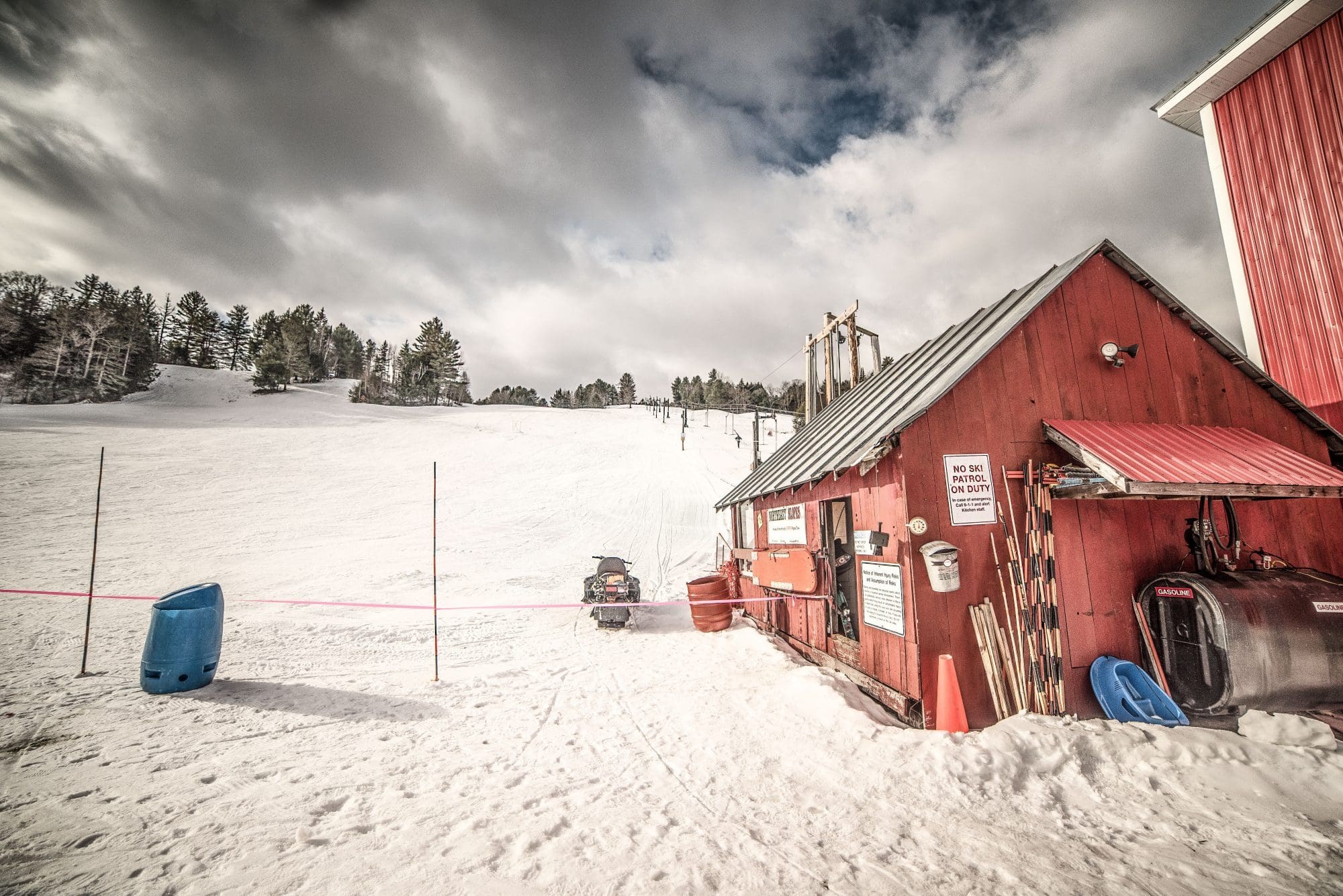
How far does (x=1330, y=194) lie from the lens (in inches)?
313

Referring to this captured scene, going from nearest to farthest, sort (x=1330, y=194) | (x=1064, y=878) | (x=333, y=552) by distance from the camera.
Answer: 1. (x=1064, y=878)
2. (x=1330, y=194)
3. (x=333, y=552)

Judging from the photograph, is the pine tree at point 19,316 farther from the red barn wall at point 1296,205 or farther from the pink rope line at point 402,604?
the red barn wall at point 1296,205

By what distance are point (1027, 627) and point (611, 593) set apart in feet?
28.1

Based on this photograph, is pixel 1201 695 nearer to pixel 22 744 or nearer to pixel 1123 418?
pixel 1123 418

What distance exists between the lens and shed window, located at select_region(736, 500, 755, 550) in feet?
41.8

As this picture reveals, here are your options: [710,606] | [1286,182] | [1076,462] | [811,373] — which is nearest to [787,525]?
[710,606]

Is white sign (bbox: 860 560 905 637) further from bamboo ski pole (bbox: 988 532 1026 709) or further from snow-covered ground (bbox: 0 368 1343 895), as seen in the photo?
bamboo ski pole (bbox: 988 532 1026 709)

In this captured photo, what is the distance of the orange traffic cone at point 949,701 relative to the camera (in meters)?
5.40

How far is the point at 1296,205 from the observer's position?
27.6ft

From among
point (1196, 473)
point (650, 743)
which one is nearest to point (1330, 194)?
point (1196, 473)

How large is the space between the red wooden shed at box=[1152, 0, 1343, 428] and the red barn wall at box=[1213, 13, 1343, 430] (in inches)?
0.6

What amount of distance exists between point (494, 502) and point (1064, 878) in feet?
77.4

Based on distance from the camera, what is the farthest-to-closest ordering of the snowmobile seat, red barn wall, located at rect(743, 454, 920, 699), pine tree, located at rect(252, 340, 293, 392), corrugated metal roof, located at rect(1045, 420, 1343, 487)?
pine tree, located at rect(252, 340, 293, 392) → the snowmobile seat → red barn wall, located at rect(743, 454, 920, 699) → corrugated metal roof, located at rect(1045, 420, 1343, 487)

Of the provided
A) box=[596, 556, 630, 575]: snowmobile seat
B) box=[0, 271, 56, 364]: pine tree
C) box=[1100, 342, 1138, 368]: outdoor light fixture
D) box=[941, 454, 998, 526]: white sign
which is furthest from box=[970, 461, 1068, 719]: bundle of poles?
box=[0, 271, 56, 364]: pine tree
